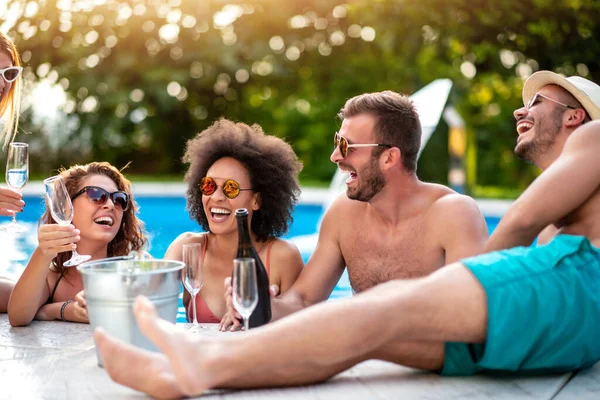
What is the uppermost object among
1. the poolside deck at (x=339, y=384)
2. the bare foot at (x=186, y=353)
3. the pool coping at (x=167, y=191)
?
the bare foot at (x=186, y=353)

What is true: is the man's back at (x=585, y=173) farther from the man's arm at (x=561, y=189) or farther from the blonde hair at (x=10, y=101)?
the blonde hair at (x=10, y=101)

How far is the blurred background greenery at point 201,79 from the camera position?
55.0ft

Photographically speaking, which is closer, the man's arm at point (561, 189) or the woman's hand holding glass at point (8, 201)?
the man's arm at point (561, 189)

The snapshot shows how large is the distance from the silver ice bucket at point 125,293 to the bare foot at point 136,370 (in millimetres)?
159

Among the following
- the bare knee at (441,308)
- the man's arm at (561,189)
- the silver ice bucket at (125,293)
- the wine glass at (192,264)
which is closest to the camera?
the bare knee at (441,308)

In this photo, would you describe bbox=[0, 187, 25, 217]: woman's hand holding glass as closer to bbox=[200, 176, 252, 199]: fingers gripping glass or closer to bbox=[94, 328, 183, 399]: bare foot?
bbox=[200, 176, 252, 199]: fingers gripping glass

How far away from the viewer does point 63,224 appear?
11.4 ft

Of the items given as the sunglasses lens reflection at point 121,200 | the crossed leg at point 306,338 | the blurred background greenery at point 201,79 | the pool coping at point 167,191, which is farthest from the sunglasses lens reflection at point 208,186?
the blurred background greenery at point 201,79

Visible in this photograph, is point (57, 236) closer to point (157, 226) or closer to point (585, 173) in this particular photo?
point (585, 173)

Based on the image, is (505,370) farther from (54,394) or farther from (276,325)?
(54,394)

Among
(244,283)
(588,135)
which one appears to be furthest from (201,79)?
(244,283)

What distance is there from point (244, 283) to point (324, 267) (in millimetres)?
1309

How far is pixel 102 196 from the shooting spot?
13.0ft

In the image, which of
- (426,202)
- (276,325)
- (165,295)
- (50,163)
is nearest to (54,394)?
(165,295)
